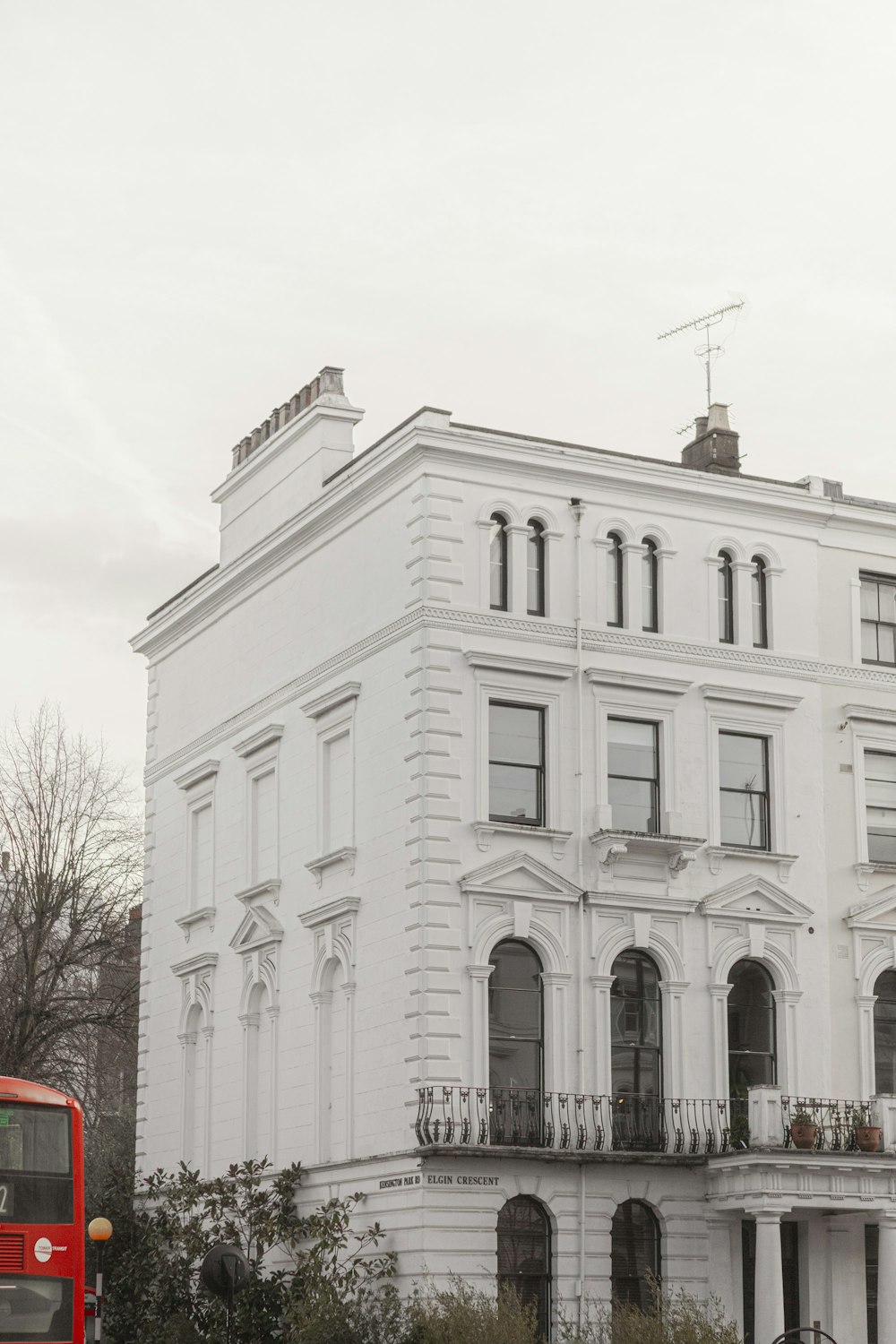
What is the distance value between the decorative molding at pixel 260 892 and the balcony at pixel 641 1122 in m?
7.22

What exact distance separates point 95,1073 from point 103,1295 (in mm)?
16196

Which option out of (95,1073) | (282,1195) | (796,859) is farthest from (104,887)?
(796,859)

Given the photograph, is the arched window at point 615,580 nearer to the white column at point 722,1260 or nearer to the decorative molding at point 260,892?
the decorative molding at point 260,892

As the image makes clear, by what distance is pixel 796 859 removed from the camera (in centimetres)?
3697

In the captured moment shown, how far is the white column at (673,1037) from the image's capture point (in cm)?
3497

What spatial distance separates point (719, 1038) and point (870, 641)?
8.33 m

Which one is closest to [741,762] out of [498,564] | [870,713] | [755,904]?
[755,904]

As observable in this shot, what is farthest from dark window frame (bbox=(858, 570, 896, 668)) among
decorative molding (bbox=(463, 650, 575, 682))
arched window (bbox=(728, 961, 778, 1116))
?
decorative molding (bbox=(463, 650, 575, 682))

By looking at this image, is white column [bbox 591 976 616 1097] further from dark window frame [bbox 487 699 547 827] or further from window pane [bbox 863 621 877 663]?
window pane [bbox 863 621 877 663]

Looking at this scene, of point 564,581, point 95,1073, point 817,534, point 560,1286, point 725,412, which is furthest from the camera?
point 95,1073

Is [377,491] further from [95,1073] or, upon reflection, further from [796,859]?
[95,1073]

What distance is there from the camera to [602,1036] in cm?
3466

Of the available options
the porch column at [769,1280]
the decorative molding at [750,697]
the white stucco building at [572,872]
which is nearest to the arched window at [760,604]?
the white stucco building at [572,872]

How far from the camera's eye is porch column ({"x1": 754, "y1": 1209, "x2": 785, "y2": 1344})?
106 feet
